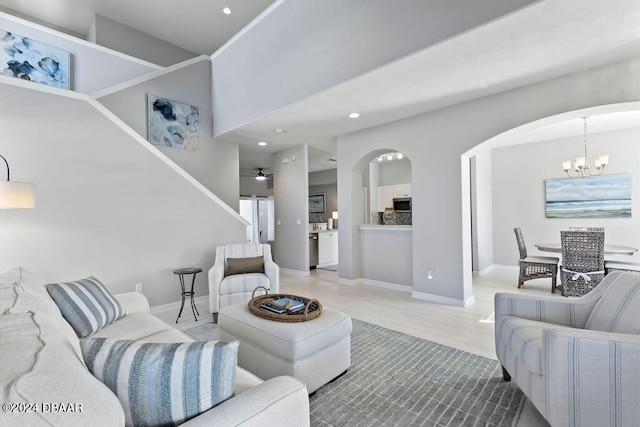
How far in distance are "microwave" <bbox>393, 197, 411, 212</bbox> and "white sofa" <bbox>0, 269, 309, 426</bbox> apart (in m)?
6.80

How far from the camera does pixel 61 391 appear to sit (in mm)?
680

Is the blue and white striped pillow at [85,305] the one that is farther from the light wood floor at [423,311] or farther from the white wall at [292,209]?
the white wall at [292,209]

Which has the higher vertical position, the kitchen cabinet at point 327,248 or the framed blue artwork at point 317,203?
the framed blue artwork at point 317,203

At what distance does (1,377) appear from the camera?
680 millimetres

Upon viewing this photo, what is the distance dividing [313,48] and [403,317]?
340cm

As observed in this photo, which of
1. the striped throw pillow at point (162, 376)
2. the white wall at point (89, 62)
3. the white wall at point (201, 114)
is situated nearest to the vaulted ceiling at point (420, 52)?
the white wall at point (201, 114)

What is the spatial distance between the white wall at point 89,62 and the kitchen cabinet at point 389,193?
607 centimetres

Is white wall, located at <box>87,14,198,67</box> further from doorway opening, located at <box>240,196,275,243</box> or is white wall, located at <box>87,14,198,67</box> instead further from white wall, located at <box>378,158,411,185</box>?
white wall, located at <box>378,158,411,185</box>

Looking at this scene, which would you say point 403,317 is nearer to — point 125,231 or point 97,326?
point 97,326

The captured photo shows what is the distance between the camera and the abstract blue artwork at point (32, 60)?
171 inches

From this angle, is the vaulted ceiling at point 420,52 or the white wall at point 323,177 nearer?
the vaulted ceiling at point 420,52

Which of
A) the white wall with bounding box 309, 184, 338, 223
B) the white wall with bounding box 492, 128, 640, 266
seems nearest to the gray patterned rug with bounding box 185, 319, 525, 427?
the white wall with bounding box 492, 128, 640, 266

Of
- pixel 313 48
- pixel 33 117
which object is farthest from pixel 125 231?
pixel 313 48

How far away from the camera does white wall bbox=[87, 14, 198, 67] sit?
17.7ft
